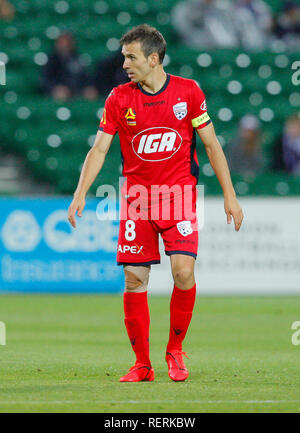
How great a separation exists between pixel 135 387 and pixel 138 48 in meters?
2.13

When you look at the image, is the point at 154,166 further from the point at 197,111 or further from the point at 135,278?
the point at 135,278

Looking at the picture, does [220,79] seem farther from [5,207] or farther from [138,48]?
[138,48]

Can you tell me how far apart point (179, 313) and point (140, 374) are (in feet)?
1.64

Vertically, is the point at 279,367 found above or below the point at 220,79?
below

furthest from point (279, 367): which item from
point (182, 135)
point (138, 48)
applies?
point (138, 48)

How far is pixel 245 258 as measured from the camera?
13.0 metres

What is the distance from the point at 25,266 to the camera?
12914 millimetres

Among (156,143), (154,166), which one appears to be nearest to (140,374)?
(154,166)

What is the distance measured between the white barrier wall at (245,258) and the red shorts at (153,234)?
269 inches

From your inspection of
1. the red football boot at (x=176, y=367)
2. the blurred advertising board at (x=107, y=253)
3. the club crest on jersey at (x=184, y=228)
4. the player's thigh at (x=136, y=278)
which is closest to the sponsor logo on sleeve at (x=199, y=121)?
the club crest on jersey at (x=184, y=228)

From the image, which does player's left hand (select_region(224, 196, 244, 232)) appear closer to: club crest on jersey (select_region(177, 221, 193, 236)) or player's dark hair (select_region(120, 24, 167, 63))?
club crest on jersey (select_region(177, 221, 193, 236))

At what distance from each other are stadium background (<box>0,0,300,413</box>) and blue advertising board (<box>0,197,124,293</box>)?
0.02 metres

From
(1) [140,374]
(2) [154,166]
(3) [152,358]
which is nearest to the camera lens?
(1) [140,374]
